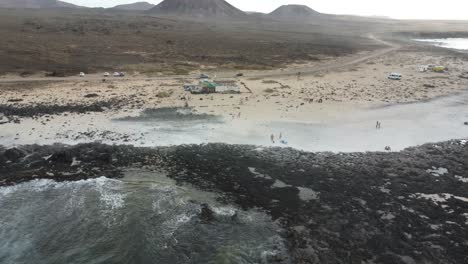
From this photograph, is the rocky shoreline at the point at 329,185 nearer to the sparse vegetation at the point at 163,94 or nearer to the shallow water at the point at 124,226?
the shallow water at the point at 124,226

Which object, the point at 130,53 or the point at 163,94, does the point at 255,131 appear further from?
the point at 130,53

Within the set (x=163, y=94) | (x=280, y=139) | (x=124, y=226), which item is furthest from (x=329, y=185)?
(x=163, y=94)

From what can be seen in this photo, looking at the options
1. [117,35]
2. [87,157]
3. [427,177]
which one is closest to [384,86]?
[427,177]

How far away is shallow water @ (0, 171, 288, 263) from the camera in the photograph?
2492cm

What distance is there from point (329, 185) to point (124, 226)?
17793mm

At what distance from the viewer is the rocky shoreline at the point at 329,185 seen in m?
26.4

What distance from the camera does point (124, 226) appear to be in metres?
27.7

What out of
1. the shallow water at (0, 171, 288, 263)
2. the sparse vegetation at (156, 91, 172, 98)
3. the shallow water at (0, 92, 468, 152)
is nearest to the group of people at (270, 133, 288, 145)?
the shallow water at (0, 92, 468, 152)

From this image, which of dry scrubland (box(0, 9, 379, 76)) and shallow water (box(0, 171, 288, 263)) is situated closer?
shallow water (box(0, 171, 288, 263))

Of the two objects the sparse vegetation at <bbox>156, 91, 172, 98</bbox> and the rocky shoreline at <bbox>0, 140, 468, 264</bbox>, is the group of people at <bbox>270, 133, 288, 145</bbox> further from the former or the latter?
the sparse vegetation at <bbox>156, 91, 172, 98</bbox>

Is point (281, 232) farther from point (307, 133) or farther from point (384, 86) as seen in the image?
point (384, 86)

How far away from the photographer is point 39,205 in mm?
30703

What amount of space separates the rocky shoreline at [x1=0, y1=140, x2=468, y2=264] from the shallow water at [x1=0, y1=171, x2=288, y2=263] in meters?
1.92

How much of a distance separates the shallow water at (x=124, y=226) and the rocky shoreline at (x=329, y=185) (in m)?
1.92
